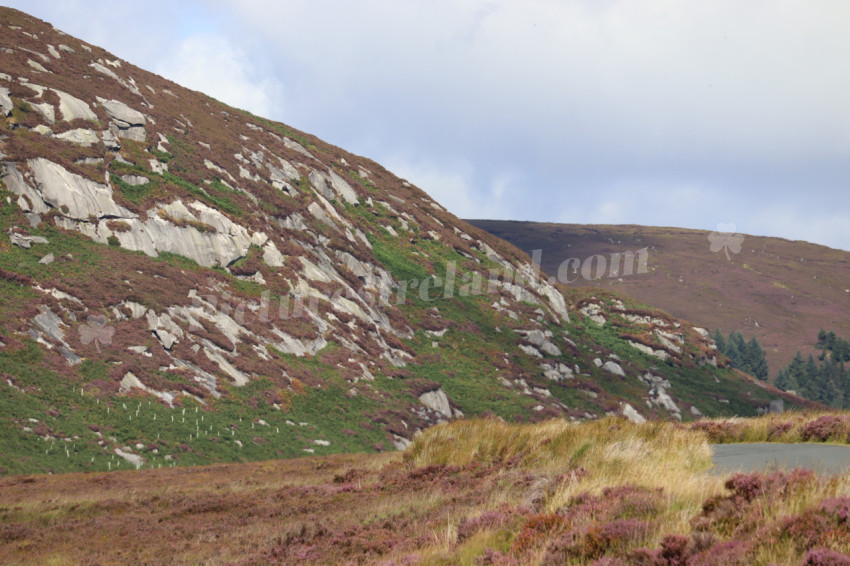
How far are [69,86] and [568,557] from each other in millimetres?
65527

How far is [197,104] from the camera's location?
265 ft

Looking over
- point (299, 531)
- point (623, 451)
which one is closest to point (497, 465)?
point (623, 451)

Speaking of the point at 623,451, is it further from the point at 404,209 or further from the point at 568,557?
the point at 404,209

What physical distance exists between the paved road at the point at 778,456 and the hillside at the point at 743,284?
123698 millimetres

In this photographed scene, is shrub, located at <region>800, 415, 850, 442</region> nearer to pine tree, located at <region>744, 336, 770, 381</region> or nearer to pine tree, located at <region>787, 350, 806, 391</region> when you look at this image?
pine tree, located at <region>787, 350, 806, 391</region>

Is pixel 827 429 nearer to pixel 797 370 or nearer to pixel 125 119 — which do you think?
pixel 125 119

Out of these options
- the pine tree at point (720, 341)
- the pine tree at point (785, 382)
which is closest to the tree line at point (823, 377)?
the pine tree at point (785, 382)

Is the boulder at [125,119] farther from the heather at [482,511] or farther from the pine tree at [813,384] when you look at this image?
the pine tree at [813,384]

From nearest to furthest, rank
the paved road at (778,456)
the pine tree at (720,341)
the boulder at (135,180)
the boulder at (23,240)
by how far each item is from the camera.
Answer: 1. the paved road at (778,456)
2. the boulder at (23,240)
3. the boulder at (135,180)
4. the pine tree at (720,341)

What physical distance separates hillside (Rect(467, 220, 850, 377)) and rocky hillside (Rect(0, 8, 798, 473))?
61188 mm

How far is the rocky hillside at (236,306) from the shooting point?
38.1 metres

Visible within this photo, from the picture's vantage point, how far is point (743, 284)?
549 feet

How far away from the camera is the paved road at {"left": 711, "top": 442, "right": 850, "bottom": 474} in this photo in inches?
474

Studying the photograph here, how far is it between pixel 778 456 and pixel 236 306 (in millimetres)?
44259
